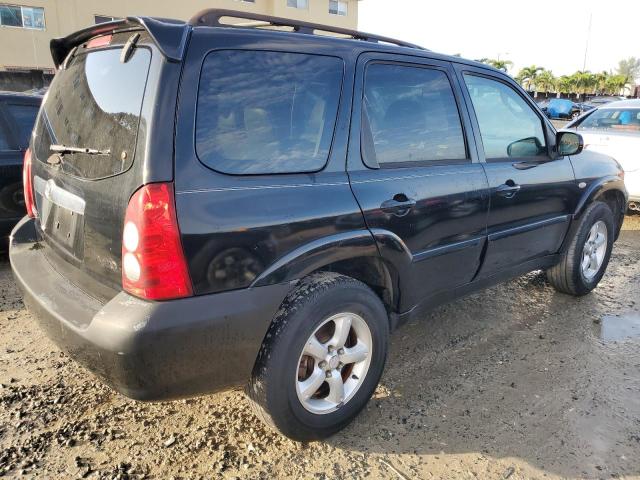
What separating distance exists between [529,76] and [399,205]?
210 feet

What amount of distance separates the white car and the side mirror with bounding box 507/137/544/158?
3.01 metres

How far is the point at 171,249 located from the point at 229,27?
3.25 feet

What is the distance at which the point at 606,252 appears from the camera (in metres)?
4.53

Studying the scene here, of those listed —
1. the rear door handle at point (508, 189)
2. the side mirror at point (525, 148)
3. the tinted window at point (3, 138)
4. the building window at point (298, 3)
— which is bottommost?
the rear door handle at point (508, 189)

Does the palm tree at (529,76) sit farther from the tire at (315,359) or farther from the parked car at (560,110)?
the tire at (315,359)

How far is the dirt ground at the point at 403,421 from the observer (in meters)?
2.31

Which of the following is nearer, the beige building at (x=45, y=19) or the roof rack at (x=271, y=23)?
the roof rack at (x=271, y=23)

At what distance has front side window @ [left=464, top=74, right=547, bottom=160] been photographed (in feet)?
10.6

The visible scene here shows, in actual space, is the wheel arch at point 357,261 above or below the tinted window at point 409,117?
below

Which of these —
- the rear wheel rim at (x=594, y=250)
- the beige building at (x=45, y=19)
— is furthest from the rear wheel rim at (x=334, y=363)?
the beige building at (x=45, y=19)

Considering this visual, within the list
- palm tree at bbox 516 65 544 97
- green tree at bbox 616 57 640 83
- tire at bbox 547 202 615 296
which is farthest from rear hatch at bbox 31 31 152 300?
green tree at bbox 616 57 640 83

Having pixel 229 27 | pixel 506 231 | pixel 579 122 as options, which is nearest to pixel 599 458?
pixel 506 231

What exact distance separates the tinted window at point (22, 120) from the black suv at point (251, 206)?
214 centimetres

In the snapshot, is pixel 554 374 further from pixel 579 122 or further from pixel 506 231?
pixel 579 122
